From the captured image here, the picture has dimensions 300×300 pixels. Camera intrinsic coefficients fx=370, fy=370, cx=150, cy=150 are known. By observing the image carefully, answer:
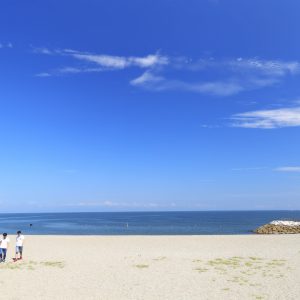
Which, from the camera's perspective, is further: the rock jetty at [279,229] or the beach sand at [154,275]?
the rock jetty at [279,229]

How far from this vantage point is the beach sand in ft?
46.2

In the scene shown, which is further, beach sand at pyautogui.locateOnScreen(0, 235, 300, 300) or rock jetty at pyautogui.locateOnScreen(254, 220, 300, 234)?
rock jetty at pyautogui.locateOnScreen(254, 220, 300, 234)

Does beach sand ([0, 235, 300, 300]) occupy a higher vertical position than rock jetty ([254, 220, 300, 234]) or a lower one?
higher

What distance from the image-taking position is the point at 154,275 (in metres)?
17.8

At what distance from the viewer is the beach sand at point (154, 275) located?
1409 cm

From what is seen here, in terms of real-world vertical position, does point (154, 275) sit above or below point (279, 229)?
above

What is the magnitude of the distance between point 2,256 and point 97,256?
6.16 metres

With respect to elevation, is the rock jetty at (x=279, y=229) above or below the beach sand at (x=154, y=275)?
below

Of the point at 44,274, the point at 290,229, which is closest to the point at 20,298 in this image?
the point at 44,274

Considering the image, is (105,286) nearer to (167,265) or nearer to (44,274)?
(44,274)

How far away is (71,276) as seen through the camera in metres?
17.7

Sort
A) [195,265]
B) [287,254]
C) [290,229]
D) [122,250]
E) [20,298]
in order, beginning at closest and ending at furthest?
[20,298] < [195,265] < [287,254] < [122,250] < [290,229]

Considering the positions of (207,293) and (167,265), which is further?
(167,265)

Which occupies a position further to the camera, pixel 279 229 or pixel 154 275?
pixel 279 229
